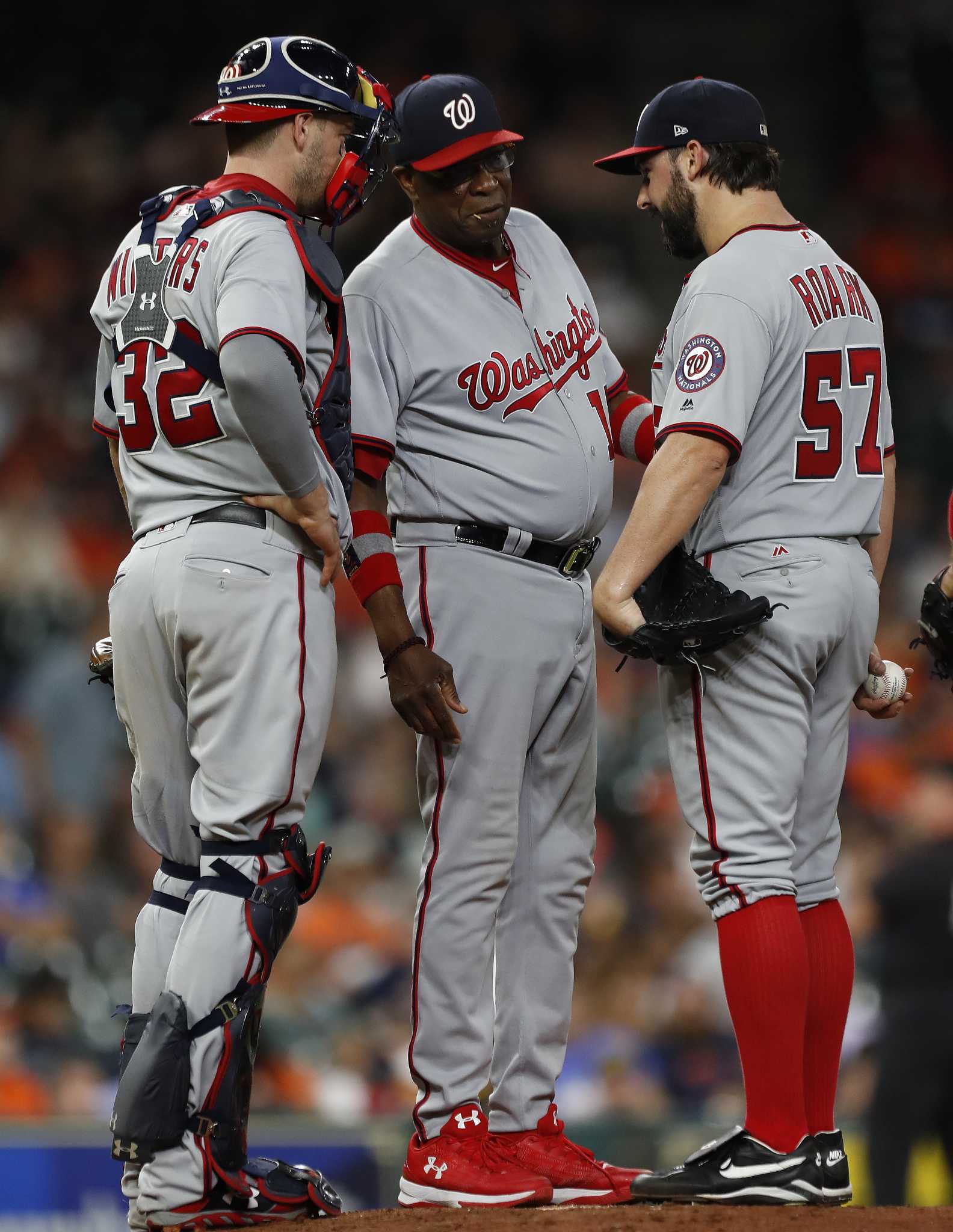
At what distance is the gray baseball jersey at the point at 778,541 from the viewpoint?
3.29 metres

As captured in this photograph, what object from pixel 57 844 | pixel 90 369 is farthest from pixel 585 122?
pixel 57 844

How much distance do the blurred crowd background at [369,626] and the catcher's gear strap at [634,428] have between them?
97cm

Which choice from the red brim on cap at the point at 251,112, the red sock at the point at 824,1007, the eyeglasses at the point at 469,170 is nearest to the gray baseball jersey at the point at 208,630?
the red brim on cap at the point at 251,112

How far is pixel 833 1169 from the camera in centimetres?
330

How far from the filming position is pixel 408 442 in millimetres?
3596

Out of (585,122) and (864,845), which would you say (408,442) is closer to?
(864,845)

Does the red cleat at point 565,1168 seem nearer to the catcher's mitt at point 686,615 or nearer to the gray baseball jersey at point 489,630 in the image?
the gray baseball jersey at point 489,630

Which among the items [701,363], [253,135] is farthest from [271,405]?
[701,363]

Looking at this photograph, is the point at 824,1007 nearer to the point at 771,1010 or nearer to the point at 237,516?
the point at 771,1010

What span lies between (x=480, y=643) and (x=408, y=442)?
1.59ft

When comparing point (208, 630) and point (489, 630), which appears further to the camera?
point (489, 630)

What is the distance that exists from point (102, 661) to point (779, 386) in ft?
5.31

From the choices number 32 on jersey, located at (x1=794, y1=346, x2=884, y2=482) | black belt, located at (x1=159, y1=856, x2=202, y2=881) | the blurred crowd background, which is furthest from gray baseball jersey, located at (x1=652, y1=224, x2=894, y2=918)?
black belt, located at (x1=159, y1=856, x2=202, y2=881)

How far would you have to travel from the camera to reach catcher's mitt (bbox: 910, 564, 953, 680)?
3725mm
